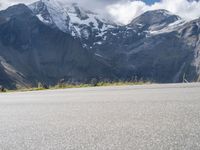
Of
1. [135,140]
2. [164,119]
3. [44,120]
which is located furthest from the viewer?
[44,120]

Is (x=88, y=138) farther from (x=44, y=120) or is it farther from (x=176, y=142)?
(x=44, y=120)

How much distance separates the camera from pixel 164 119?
559cm

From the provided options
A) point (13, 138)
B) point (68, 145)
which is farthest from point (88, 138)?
point (13, 138)

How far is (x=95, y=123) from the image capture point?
5.77 meters

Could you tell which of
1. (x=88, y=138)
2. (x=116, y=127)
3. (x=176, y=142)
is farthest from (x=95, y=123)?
(x=176, y=142)

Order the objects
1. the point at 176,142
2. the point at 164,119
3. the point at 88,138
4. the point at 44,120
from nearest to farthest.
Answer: the point at 176,142 < the point at 88,138 < the point at 164,119 < the point at 44,120

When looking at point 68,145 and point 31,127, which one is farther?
point 31,127

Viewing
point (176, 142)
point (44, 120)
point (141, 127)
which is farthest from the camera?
point (44, 120)

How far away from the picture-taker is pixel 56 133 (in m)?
5.18

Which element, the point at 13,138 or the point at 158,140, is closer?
the point at 158,140

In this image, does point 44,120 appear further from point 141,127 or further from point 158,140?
point 158,140

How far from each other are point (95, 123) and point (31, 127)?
94 cm

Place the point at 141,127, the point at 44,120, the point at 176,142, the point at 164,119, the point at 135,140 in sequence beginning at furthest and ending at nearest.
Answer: the point at 44,120 < the point at 164,119 < the point at 141,127 < the point at 135,140 < the point at 176,142

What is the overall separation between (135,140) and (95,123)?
1560mm
